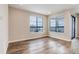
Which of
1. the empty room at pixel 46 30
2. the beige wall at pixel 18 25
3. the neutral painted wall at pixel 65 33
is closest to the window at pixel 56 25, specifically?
the empty room at pixel 46 30

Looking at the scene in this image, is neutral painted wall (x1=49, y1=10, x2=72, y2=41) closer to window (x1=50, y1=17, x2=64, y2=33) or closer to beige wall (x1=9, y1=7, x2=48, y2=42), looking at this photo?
window (x1=50, y1=17, x2=64, y2=33)

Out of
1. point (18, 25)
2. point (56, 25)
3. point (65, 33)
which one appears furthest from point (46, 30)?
point (18, 25)

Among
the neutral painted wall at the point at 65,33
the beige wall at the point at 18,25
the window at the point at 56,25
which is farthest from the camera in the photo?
the beige wall at the point at 18,25

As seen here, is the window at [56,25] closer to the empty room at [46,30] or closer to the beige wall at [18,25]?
the empty room at [46,30]

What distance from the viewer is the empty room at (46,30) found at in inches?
86.1

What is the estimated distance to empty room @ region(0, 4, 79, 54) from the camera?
2.19 metres

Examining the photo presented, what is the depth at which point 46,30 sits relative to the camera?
98.3 inches

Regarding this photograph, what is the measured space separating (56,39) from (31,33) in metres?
0.76

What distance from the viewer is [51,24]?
2.30 meters

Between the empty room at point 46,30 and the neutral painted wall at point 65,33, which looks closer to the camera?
the empty room at point 46,30

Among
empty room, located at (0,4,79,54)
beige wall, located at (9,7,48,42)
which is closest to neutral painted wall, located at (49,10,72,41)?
empty room, located at (0,4,79,54)

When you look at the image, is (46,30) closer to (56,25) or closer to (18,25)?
(56,25)
